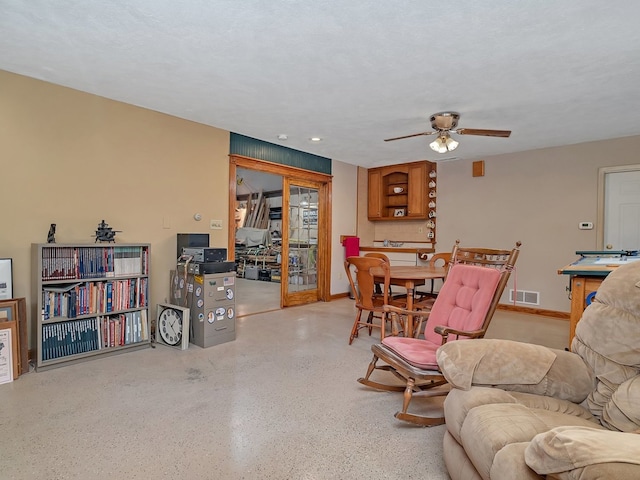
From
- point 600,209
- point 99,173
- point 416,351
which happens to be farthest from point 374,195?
point 416,351

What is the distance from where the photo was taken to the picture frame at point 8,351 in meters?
2.65

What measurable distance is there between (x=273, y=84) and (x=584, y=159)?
4392 mm

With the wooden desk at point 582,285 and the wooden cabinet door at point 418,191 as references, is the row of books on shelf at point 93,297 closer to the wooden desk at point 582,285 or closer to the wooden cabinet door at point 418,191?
the wooden desk at point 582,285

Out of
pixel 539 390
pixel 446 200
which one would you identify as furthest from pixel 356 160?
pixel 539 390

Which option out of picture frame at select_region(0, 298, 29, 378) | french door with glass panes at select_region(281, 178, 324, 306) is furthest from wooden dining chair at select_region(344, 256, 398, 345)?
picture frame at select_region(0, 298, 29, 378)

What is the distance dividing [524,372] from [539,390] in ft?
0.34

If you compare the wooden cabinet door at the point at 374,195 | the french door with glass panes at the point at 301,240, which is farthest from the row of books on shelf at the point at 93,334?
the wooden cabinet door at the point at 374,195

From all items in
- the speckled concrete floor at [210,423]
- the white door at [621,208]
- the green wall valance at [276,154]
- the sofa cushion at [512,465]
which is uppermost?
the green wall valance at [276,154]

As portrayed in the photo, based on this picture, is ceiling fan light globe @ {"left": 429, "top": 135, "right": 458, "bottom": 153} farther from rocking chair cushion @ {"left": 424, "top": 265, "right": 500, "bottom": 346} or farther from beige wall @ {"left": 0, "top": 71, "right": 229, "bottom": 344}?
beige wall @ {"left": 0, "top": 71, "right": 229, "bottom": 344}

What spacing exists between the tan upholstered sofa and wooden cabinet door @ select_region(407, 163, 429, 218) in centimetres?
468

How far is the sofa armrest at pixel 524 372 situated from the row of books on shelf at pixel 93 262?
9.93 ft

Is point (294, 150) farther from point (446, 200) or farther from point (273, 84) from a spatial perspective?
point (446, 200)

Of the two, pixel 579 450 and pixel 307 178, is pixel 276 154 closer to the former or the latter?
pixel 307 178

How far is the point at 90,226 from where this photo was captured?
3408 millimetres
